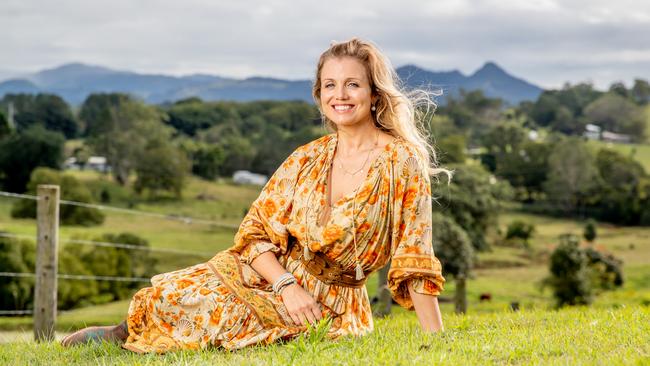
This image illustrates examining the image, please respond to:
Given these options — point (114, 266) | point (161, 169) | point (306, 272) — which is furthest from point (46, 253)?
point (161, 169)

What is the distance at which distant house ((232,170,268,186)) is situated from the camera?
216ft

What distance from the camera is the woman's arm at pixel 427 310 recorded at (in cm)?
364

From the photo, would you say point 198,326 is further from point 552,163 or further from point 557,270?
point 552,163

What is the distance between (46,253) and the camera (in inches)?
252

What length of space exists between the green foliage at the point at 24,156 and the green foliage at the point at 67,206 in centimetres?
408

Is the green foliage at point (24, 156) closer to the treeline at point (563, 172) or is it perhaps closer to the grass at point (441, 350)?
the treeline at point (563, 172)

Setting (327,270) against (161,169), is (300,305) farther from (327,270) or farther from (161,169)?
(161,169)

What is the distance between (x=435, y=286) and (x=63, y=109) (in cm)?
8455

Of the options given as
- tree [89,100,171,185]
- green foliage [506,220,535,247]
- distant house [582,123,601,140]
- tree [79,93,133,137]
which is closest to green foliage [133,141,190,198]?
tree [89,100,171,185]

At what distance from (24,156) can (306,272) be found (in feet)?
201

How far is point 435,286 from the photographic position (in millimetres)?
3625

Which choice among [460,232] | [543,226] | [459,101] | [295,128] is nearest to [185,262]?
[460,232]

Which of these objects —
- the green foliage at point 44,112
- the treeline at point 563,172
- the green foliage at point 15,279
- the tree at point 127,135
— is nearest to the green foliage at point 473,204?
the treeline at point 563,172

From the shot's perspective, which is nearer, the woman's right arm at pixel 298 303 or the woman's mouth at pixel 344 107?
the woman's right arm at pixel 298 303
